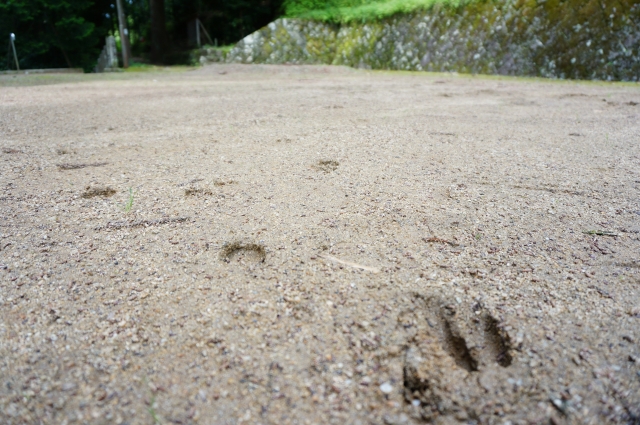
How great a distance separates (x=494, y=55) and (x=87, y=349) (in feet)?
26.1

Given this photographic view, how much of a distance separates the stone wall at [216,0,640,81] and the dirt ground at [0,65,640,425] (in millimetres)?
4781

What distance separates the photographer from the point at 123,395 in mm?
938

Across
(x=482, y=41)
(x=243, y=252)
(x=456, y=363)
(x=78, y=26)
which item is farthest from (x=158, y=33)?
(x=456, y=363)

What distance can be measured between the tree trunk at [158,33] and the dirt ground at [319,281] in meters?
10.4

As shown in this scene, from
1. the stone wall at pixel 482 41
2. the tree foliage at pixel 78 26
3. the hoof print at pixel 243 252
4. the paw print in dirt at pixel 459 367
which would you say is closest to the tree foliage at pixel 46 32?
the tree foliage at pixel 78 26

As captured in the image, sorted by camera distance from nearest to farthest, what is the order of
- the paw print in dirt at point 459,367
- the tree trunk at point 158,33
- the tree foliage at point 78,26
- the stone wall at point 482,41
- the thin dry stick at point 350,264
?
the paw print in dirt at point 459,367
the thin dry stick at point 350,264
the stone wall at point 482,41
the tree foliage at point 78,26
the tree trunk at point 158,33

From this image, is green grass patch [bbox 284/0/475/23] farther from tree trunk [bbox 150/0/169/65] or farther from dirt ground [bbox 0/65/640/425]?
dirt ground [bbox 0/65/640/425]

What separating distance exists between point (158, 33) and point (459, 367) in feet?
42.8

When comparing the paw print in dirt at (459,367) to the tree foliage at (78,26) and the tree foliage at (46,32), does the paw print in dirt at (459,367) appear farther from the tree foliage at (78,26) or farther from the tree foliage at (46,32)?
the tree foliage at (46,32)

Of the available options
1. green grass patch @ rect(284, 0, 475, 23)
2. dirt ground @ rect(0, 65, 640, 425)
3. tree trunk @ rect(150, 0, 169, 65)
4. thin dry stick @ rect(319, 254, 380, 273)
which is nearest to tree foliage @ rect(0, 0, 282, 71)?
tree trunk @ rect(150, 0, 169, 65)

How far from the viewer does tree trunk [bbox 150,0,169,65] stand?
11750 mm

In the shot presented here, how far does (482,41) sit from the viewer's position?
7688 mm

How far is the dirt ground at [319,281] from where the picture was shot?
36.7 inches

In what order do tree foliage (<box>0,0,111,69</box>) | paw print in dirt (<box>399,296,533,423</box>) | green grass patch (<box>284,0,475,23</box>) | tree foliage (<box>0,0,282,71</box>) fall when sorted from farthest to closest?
tree foliage (<box>0,0,282,71</box>) → tree foliage (<box>0,0,111,69</box>) → green grass patch (<box>284,0,475,23</box>) → paw print in dirt (<box>399,296,533,423</box>)
